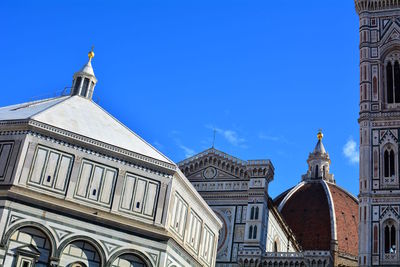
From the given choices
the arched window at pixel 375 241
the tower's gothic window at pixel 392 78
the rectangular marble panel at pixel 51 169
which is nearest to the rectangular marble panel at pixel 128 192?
the rectangular marble panel at pixel 51 169

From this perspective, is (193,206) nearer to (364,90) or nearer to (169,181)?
(169,181)

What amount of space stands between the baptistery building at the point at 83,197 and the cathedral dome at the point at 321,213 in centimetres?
4059

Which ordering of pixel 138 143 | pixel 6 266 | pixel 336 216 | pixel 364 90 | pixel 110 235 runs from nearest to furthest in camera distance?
pixel 6 266 → pixel 110 235 → pixel 138 143 → pixel 364 90 → pixel 336 216

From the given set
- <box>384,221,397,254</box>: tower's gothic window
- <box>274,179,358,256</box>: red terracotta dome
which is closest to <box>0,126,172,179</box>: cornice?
<box>384,221,397,254</box>: tower's gothic window

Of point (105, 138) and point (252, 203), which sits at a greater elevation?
point (252, 203)

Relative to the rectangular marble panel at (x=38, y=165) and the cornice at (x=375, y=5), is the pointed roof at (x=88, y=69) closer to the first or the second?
the rectangular marble panel at (x=38, y=165)

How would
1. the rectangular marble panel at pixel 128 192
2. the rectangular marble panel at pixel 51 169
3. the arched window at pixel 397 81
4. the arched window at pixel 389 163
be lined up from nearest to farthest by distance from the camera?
the rectangular marble panel at pixel 51 169, the rectangular marble panel at pixel 128 192, the arched window at pixel 389 163, the arched window at pixel 397 81

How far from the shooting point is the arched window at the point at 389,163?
109 feet

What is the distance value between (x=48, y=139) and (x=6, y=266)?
3949 mm

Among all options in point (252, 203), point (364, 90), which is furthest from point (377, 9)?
point (252, 203)

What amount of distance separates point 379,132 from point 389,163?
79.3 inches

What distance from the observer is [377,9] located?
38.8 meters

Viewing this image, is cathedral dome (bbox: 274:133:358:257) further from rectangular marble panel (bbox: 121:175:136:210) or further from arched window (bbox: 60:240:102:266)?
arched window (bbox: 60:240:102:266)

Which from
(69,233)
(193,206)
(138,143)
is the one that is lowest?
(69,233)
